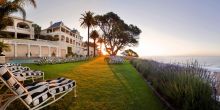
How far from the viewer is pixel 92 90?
Answer: 718 cm

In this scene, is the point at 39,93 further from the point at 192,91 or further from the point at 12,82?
the point at 192,91

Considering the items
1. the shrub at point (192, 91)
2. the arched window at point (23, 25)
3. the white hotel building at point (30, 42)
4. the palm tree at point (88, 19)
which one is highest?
the palm tree at point (88, 19)

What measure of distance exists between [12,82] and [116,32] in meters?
46.9

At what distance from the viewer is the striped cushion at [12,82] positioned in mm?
3415

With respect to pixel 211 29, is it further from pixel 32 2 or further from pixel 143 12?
pixel 32 2

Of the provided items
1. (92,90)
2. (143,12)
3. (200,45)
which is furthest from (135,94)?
(143,12)

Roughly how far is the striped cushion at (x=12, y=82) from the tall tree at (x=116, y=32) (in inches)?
1838

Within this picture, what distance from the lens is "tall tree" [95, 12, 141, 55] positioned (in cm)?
4975

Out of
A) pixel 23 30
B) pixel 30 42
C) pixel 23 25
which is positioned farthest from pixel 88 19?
pixel 30 42

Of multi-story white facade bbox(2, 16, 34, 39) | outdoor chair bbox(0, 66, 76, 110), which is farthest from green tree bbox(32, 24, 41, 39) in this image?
outdoor chair bbox(0, 66, 76, 110)

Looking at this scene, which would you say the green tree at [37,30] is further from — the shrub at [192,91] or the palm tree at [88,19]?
the shrub at [192,91]

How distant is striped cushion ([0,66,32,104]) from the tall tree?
4667cm

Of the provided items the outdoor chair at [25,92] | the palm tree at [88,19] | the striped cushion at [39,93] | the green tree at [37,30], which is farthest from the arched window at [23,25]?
the outdoor chair at [25,92]

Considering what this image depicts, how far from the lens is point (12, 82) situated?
3.50 m
